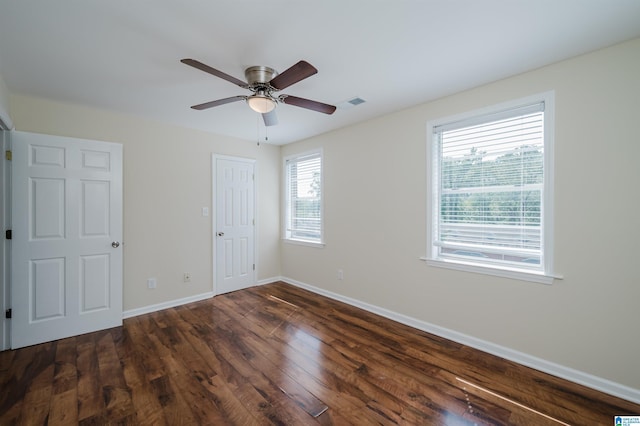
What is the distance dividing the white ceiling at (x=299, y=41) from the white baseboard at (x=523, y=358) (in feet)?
8.16

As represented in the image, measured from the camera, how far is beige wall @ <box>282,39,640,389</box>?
6.39 feet

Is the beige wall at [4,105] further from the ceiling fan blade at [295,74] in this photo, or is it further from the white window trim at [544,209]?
the white window trim at [544,209]

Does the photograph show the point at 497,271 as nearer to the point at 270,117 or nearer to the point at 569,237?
the point at 569,237

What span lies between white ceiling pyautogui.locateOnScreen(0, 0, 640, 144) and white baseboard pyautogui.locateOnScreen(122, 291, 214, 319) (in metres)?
2.58

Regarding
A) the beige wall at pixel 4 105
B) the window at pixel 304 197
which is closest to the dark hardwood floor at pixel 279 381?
the window at pixel 304 197

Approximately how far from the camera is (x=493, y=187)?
8.43ft

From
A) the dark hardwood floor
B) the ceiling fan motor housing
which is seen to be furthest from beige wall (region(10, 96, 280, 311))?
the ceiling fan motor housing

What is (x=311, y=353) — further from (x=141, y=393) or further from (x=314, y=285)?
(x=314, y=285)

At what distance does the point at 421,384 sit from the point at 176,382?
6.35 feet

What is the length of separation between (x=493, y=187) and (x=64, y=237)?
4.50 m

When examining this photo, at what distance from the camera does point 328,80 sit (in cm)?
249

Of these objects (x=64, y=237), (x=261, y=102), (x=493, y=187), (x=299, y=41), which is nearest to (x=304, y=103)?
(x=261, y=102)

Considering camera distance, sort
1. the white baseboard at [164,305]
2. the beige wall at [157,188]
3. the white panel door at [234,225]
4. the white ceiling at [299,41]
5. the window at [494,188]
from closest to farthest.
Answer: the white ceiling at [299,41], the window at [494,188], the beige wall at [157,188], the white baseboard at [164,305], the white panel door at [234,225]

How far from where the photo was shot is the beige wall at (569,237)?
1.95 m
